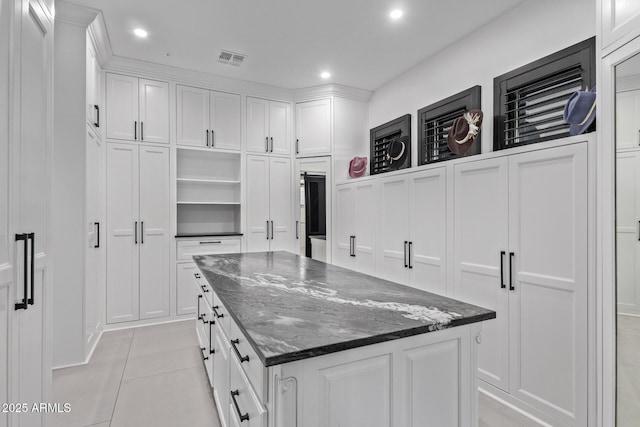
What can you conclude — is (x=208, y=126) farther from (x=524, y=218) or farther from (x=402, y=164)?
(x=524, y=218)

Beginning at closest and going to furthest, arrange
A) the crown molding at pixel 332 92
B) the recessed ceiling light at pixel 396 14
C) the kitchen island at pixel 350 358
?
the kitchen island at pixel 350 358 → the recessed ceiling light at pixel 396 14 → the crown molding at pixel 332 92

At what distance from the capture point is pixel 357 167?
4.50 m

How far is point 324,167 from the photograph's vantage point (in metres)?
4.66

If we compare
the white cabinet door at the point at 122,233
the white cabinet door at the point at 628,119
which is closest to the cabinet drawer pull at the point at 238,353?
the white cabinet door at the point at 628,119

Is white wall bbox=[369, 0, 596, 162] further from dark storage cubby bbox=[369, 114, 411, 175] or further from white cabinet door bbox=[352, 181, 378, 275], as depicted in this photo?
white cabinet door bbox=[352, 181, 378, 275]

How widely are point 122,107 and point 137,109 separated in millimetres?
150

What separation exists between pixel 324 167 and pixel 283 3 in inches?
86.6

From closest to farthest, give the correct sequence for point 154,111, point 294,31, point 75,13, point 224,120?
point 75,13 → point 294,31 → point 154,111 → point 224,120

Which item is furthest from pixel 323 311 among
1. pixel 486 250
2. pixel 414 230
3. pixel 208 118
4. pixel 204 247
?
pixel 208 118

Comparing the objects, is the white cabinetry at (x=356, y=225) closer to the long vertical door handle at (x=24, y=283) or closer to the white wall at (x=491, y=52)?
the white wall at (x=491, y=52)

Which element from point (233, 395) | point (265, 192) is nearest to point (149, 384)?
point (233, 395)

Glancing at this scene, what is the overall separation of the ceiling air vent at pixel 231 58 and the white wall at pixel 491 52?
1.92 m

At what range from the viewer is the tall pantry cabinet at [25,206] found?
3.79 feet

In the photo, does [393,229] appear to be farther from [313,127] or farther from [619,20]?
[619,20]
